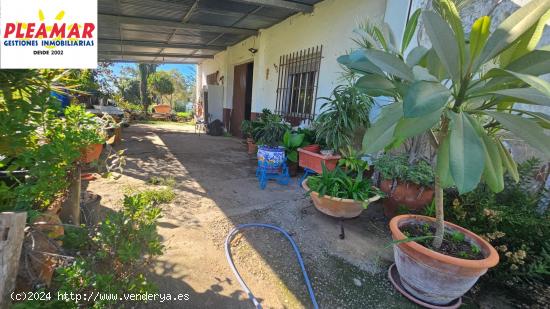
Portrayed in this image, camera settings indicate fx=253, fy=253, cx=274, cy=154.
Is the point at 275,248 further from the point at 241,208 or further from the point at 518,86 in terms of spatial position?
the point at 518,86

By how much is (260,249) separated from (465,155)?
60.4 inches

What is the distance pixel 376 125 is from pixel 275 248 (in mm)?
1288

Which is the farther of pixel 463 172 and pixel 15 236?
pixel 15 236

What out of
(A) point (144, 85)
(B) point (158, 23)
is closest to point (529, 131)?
(B) point (158, 23)

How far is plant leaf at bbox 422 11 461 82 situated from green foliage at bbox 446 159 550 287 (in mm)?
1298

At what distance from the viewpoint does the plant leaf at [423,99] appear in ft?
2.86

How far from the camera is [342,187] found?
7.85 feet

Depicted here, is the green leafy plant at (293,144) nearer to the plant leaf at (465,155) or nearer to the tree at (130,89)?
the plant leaf at (465,155)

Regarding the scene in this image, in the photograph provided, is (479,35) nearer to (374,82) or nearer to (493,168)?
(374,82)

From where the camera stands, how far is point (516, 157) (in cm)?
249

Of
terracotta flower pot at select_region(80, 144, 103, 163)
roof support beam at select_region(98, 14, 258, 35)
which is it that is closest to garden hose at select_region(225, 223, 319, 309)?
terracotta flower pot at select_region(80, 144, 103, 163)

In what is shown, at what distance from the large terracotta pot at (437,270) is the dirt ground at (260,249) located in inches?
6.7

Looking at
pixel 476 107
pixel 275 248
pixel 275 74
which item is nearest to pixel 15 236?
pixel 275 248

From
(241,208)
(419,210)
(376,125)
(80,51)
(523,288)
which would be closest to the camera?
(376,125)
